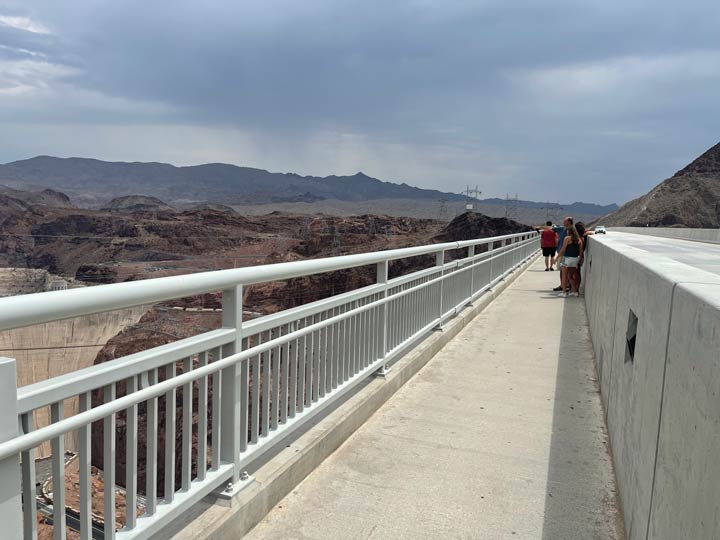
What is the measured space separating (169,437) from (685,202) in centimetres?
11010

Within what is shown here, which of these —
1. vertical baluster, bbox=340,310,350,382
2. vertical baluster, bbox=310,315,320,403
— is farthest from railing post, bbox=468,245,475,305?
vertical baluster, bbox=310,315,320,403

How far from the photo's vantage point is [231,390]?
309 cm

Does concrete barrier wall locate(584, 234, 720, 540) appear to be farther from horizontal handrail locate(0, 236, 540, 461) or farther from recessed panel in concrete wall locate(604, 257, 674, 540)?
horizontal handrail locate(0, 236, 540, 461)

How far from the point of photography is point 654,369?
279 centimetres

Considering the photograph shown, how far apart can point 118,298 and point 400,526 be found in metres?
2.12

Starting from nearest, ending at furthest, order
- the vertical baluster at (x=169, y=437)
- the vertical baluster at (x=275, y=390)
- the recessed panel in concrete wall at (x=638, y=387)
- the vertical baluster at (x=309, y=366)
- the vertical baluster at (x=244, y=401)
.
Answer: the vertical baluster at (x=169, y=437) < the recessed panel in concrete wall at (x=638, y=387) < the vertical baluster at (x=244, y=401) < the vertical baluster at (x=275, y=390) < the vertical baluster at (x=309, y=366)

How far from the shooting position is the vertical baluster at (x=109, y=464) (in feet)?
7.31

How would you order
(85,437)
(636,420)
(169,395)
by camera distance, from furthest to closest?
(636,420) < (169,395) < (85,437)

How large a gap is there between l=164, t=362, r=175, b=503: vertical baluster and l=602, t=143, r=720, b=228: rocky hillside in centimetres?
9940

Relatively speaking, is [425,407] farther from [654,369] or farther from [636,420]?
[654,369]

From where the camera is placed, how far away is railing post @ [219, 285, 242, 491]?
300 cm

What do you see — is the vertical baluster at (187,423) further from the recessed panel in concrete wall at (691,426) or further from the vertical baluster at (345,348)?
→ the recessed panel in concrete wall at (691,426)

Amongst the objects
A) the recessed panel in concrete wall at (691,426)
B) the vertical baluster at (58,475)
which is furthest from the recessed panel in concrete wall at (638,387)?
the vertical baluster at (58,475)

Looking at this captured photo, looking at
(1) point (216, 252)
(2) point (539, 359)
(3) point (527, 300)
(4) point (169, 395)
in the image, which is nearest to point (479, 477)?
(4) point (169, 395)
